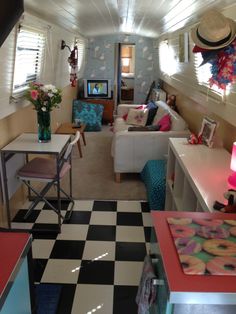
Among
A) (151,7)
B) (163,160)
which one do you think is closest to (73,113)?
(163,160)

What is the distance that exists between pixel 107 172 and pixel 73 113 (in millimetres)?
2635

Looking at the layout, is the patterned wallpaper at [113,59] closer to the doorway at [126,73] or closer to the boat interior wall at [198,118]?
the doorway at [126,73]

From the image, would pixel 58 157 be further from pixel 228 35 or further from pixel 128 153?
pixel 228 35

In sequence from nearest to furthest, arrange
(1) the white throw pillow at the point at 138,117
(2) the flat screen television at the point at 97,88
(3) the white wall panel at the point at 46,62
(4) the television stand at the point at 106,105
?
(3) the white wall panel at the point at 46,62
(1) the white throw pillow at the point at 138,117
(4) the television stand at the point at 106,105
(2) the flat screen television at the point at 97,88

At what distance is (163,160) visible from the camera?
12.0 ft

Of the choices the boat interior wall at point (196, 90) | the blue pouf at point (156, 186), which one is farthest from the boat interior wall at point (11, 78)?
the boat interior wall at point (196, 90)

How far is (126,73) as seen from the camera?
24.4 ft

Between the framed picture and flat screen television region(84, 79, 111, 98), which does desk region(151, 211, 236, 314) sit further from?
flat screen television region(84, 79, 111, 98)

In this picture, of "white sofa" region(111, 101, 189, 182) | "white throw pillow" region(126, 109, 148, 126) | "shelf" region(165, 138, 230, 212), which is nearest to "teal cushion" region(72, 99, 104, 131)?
"white throw pillow" region(126, 109, 148, 126)

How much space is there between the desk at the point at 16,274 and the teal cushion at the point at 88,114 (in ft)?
16.8

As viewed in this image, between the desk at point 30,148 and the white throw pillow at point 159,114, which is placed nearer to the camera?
the desk at point 30,148

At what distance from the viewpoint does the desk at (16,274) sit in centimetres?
105

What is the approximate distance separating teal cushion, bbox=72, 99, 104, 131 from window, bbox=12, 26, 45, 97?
2.83 meters

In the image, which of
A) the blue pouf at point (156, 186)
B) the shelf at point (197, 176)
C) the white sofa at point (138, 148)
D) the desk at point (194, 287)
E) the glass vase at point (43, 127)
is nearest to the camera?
the desk at point (194, 287)
